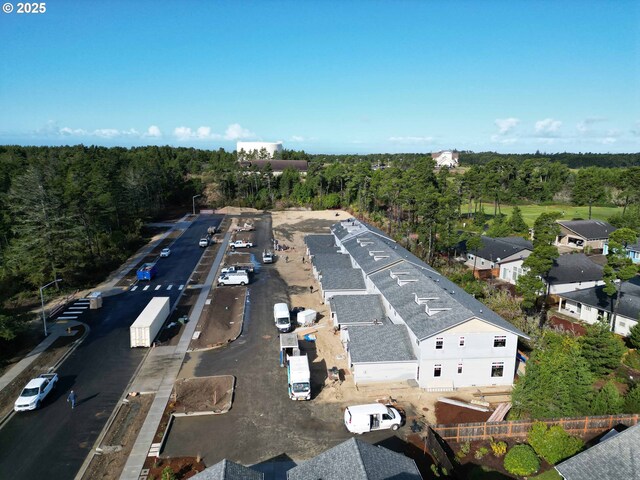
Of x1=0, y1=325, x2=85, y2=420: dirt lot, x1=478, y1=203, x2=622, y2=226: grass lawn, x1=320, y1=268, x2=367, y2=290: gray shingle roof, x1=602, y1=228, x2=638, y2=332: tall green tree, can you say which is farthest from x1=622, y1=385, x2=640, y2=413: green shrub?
x1=478, y1=203, x2=622, y2=226: grass lawn

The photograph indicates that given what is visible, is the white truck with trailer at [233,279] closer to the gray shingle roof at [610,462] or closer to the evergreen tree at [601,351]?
the evergreen tree at [601,351]

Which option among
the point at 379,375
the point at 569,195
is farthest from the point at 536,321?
the point at 569,195

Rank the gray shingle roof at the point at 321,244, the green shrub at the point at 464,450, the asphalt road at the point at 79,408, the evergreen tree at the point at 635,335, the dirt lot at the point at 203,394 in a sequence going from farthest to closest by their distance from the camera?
the gray shingle roof at the point at 321,244, the evergreen tree at the point at 635,335, the dirt lot at the point at 203,394, the green shrub at the point at 464,450, the asphalt road at the point at 79,408

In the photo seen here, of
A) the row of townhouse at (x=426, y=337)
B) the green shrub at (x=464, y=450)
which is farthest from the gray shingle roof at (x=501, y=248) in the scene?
the green shrub at (x=464, y=450)

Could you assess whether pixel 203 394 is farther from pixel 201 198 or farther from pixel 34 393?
pixel 201 198

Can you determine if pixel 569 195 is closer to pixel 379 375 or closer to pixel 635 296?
pixel 635 296

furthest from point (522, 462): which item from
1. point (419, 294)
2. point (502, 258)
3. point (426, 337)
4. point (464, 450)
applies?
point (502, 258)
